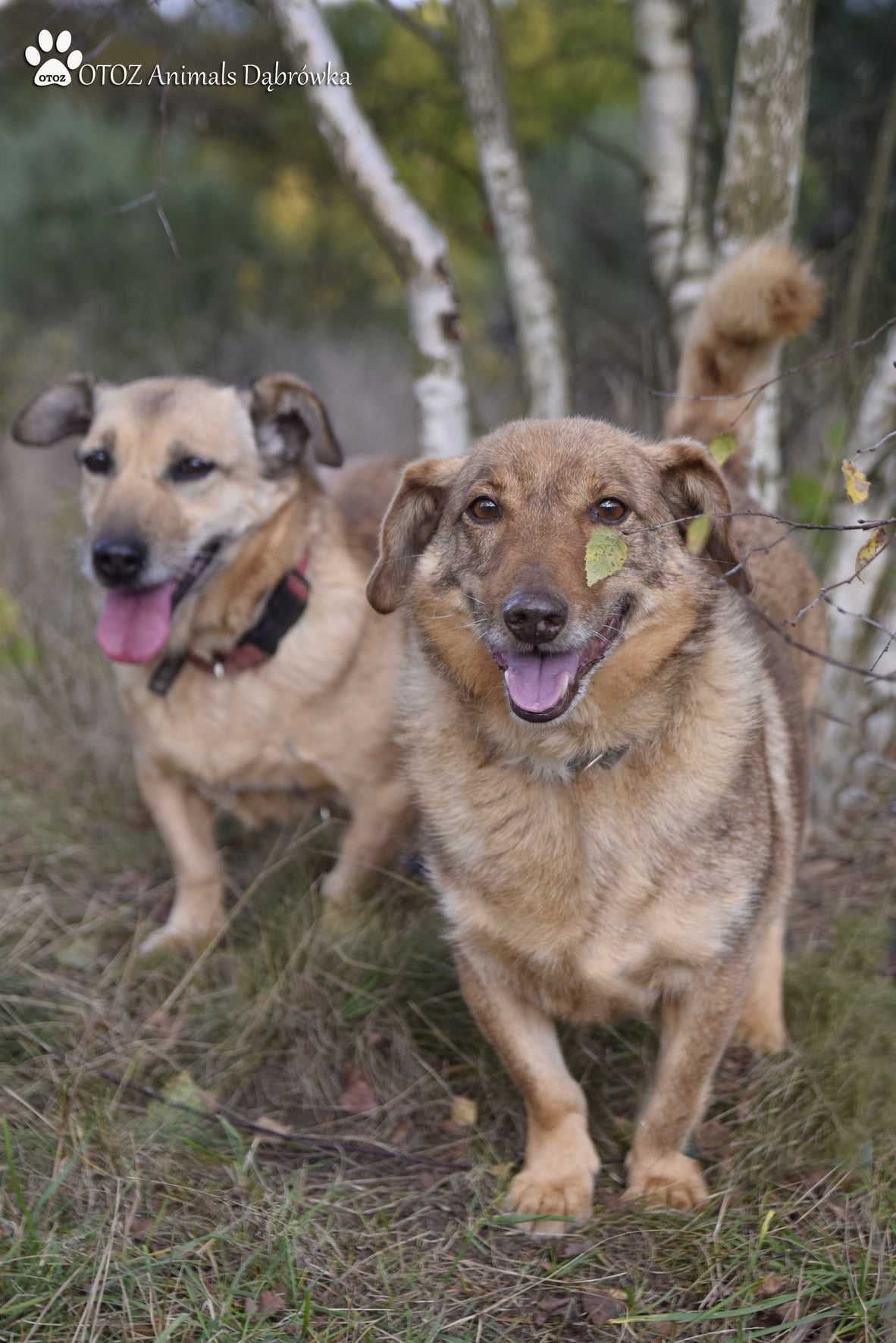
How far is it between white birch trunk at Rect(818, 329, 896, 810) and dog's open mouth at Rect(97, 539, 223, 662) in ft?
7.40

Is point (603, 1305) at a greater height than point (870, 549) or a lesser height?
lesser

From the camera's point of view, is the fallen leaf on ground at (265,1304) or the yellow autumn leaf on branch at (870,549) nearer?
the yellow autumn leaf on branch at (870,549)

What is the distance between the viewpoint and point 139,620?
388cm

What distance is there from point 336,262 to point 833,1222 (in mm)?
11133

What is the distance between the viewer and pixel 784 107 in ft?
13.6

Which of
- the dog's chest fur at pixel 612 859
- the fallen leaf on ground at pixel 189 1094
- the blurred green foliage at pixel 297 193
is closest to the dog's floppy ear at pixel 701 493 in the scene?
the dog's chest fur at pixel 612 859

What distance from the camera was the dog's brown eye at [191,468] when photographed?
4020 millimetres

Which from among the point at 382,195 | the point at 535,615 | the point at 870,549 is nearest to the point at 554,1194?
the point at 535,615

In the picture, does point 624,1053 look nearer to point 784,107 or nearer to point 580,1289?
point 580,1289

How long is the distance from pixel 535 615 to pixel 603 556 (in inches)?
6.9

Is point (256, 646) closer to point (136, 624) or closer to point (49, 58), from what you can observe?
point (136, 624)

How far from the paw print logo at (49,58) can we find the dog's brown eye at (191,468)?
1254mm

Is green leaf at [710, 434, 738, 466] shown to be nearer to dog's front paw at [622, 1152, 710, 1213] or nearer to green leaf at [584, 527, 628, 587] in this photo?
green leaf at [584, 527, 628, 587]

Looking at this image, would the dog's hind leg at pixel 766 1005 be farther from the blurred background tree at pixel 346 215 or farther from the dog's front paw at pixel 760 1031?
the blurred background tree at pixel 346 215
